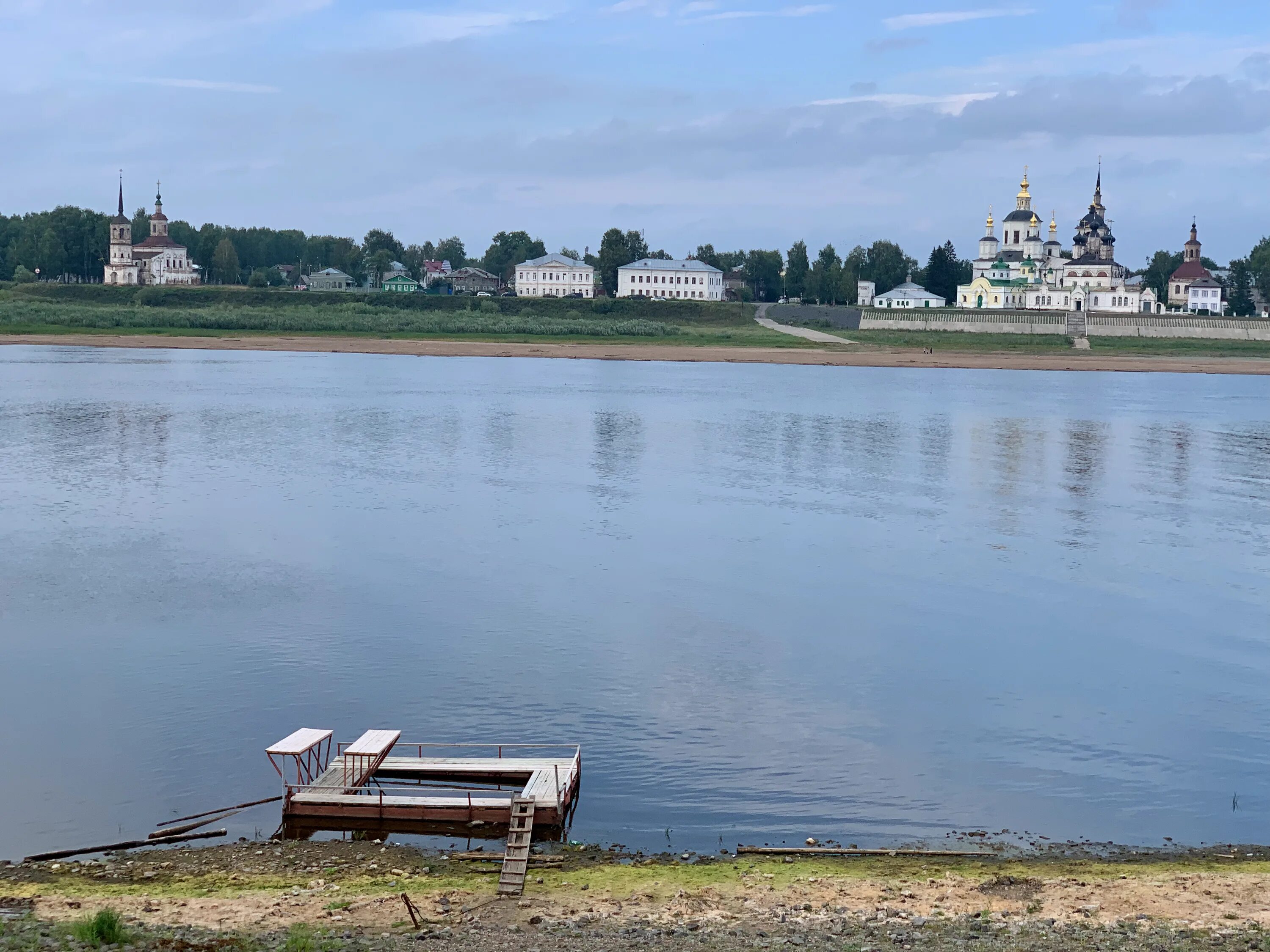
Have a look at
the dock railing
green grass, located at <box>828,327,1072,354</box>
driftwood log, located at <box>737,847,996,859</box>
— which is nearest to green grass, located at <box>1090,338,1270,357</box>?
green grass, located at <box>828,327,1072,354</box>

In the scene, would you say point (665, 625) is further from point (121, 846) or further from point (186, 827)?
point (121, 846)

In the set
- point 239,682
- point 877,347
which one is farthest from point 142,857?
point 877,347

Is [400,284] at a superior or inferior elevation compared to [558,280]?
inferior

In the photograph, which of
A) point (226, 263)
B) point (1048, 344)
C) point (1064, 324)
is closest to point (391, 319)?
point (226, 263)

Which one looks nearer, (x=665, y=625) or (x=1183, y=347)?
→ (x=665, y=625)

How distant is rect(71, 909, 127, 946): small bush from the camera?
977 centimetres

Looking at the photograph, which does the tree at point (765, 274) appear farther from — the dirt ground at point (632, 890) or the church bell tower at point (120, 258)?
the dirt ground at point (632, 890)

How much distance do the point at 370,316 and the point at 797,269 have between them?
46.3 m

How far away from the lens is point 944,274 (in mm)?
124938

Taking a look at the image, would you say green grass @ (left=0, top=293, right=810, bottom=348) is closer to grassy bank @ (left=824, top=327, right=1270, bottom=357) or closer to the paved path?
the paved path

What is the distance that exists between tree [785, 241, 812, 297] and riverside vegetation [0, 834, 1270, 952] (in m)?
122

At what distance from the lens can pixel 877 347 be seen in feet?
307

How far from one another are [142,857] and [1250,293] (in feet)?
408

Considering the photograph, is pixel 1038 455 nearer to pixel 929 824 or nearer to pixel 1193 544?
pixel 1193 544
